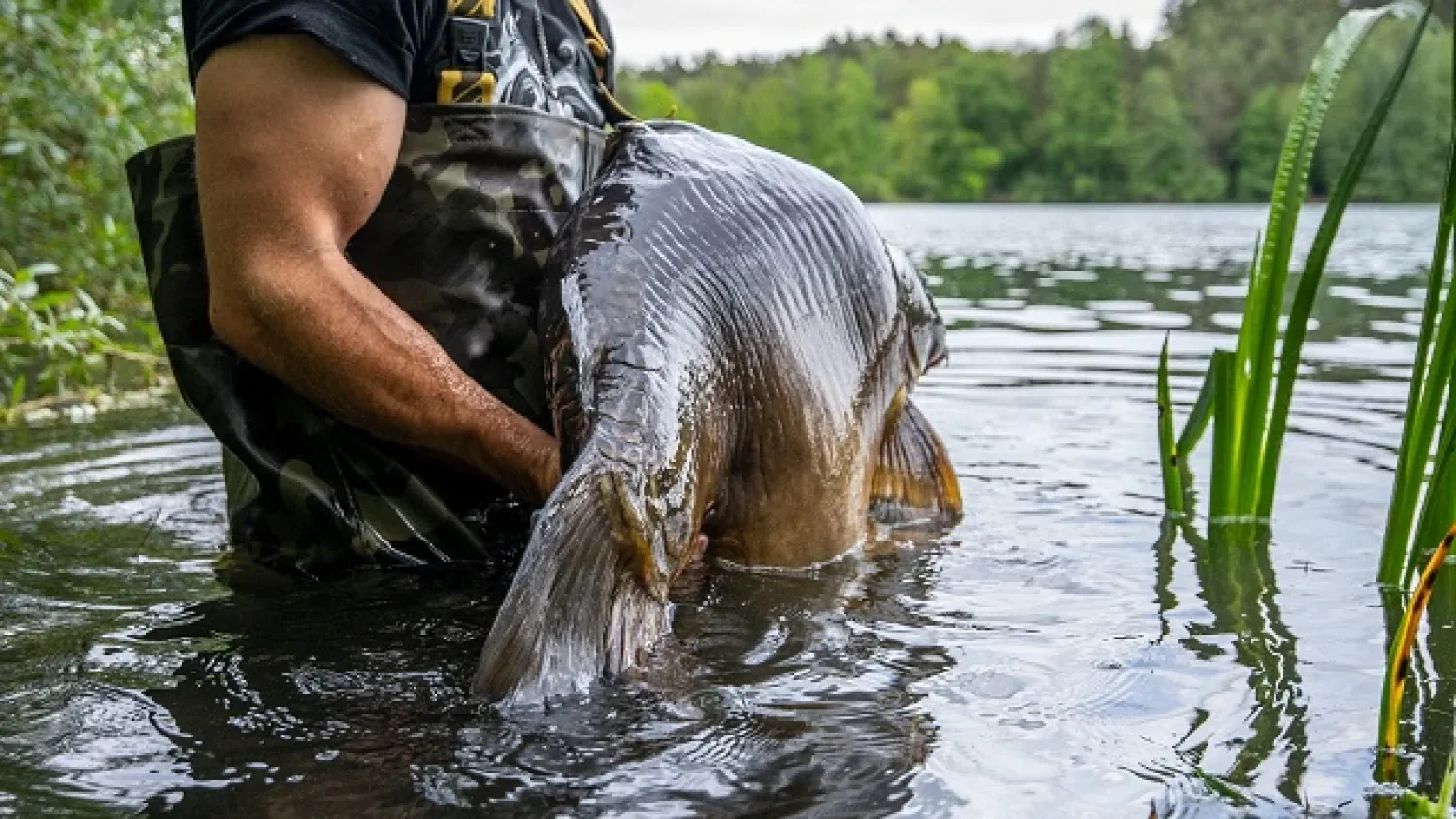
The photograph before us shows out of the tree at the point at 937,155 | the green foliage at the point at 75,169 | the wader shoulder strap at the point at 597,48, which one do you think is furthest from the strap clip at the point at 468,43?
the tree at the point at 937,155

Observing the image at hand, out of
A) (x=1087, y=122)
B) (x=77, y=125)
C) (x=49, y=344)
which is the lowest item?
(x=49, y=344)

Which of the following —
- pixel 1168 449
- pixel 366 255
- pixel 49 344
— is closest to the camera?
pixel 366 255

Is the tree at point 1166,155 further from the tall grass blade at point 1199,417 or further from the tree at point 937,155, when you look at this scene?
the tall grass blade at point 1199,417

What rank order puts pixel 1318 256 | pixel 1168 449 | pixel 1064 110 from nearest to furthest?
pixel 1318 256 < pixel 1168 449 < pixel 1064 110

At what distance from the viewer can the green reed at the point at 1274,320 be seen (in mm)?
2996

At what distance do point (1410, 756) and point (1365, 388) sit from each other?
465 cm

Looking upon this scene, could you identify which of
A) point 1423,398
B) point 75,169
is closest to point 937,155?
point 75,169

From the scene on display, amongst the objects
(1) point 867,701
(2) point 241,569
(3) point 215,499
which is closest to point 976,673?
(1) point 867,701

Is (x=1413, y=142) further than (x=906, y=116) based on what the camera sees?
No

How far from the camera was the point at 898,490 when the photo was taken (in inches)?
142

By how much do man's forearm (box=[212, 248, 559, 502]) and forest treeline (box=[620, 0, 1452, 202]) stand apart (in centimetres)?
4934

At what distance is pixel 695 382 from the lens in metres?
2.58

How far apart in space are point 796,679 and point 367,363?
1010mm

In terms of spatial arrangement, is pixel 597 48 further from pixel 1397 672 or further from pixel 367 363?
pixel 1397 672
